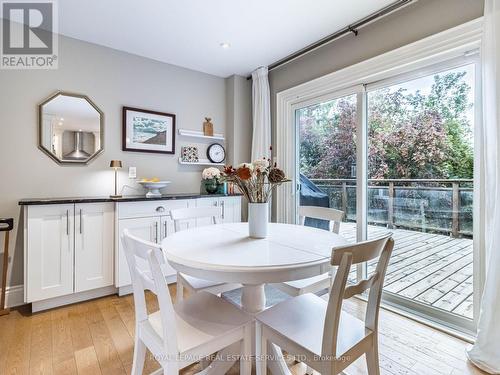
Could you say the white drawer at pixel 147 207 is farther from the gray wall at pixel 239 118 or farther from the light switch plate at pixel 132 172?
the gray wall at pixel 239 118

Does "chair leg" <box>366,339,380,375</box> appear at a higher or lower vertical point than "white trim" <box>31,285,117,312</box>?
higher

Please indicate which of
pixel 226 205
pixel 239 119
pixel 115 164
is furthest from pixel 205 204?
pixel 239 119

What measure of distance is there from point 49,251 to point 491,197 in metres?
3.35

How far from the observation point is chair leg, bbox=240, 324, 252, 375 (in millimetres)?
1236

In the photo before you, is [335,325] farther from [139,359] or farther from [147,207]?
[147,207]

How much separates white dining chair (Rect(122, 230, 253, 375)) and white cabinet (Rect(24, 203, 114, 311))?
4.78ft

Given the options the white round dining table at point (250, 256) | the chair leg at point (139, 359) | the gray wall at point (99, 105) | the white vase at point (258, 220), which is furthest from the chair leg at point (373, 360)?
the gray wall at point (99, 105)

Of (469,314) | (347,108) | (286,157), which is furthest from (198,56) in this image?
(469,314)

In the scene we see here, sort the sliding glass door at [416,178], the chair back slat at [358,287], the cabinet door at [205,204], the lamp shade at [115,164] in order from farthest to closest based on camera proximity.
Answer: the cabinet door at [205,204] → the lamp shade at [115,164] → the sliding glass door at [416,178] → the chair back slat at [358,287]

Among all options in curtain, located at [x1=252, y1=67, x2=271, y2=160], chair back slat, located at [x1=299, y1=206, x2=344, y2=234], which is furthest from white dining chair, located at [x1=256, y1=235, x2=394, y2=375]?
curtain, located at [x1=252, y1=67, x2=271, y2=160]

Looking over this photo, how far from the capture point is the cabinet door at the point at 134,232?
2545 millimetres

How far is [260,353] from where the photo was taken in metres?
1.26

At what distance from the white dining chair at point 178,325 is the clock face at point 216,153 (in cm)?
238

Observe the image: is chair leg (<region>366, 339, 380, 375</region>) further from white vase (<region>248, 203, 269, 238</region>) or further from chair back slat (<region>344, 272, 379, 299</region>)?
white vase (<region>248, 203, 269, 238</region>)
